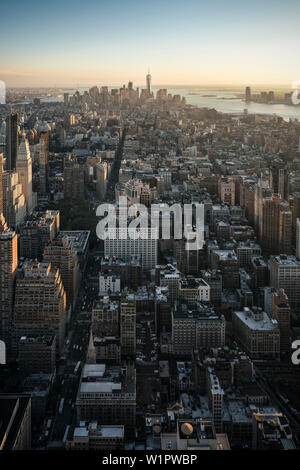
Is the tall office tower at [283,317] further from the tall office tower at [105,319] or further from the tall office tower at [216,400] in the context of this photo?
the tall office tower at [105,319]

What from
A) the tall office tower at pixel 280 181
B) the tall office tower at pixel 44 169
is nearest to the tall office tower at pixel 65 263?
the tall office tower at pixel 280 181

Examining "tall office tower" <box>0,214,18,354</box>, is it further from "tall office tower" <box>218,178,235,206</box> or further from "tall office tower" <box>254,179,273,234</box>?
"tall office tower" <box>218,178,235,206</box>

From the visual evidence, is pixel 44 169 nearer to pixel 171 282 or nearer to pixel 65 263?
pixel 65 263

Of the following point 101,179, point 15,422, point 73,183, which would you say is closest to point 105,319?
point 15,422

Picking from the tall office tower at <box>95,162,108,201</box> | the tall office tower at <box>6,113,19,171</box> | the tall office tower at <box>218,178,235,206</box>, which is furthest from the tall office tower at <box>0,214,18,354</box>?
the tall office tower at <box>95,162,108,201</box>

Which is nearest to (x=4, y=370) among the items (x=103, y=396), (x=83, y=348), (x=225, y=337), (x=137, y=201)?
(x=83, y=348)
